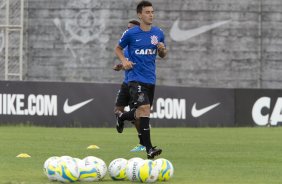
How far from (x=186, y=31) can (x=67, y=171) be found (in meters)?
27.6

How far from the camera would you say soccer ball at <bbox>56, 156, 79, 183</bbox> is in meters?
10.3

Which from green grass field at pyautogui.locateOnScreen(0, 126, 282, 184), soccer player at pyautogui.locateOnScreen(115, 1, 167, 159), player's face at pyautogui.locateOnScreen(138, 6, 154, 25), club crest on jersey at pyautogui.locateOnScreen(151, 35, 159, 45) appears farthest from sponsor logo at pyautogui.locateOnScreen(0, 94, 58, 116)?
player's face at pyautogui.locateOnScreen(138, 6, 154, 25)

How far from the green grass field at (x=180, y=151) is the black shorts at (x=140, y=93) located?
949mm

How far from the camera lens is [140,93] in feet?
46.0

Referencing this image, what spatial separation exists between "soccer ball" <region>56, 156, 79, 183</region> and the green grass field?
0.23 meters

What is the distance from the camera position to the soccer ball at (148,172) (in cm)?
1030

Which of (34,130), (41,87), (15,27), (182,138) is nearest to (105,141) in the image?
(182,138)

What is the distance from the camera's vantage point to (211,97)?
28.2m

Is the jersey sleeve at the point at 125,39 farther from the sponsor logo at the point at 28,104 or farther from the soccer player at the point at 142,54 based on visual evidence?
the sponsor logo at the point at 28,104

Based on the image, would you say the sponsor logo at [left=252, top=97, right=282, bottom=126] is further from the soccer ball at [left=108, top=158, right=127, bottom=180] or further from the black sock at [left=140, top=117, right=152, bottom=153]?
the soccer ball at [left=108, top=158, right=127, bottom=180]

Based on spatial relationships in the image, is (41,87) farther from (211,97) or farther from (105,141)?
(105,141)

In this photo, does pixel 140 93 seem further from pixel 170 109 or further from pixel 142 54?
pixel 170 109

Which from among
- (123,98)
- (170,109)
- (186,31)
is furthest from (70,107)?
(186,31)

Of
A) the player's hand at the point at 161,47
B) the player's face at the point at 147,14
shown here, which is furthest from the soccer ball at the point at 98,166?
the player's face at the point at 147,14
